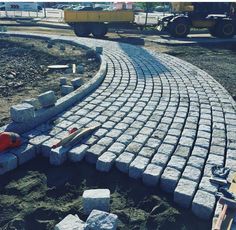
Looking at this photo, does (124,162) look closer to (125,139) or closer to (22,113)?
(125,139)

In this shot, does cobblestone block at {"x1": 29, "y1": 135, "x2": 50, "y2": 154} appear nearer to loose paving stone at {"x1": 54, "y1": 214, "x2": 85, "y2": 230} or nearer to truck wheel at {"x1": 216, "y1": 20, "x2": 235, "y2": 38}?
loose paving stone at {"x1": 54, "y1": 214, "x2": 85, "y2": 230}

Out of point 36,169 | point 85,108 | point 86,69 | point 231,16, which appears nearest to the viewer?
point 36,169

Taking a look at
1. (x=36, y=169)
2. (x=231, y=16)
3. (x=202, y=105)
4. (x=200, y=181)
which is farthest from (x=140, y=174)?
(x=231, y=16)

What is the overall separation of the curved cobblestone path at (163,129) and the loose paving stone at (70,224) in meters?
1.06

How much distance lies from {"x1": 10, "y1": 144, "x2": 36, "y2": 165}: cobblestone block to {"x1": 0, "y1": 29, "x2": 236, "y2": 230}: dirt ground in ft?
0.28

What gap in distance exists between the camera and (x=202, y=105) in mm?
6359

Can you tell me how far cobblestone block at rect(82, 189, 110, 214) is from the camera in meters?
3.38

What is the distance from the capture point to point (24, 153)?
14.4ft

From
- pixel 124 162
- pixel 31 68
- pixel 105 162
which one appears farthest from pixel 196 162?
pixel 31 68

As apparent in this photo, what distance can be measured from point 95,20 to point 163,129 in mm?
14399

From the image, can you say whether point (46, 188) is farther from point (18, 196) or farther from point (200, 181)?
point (200, 181)

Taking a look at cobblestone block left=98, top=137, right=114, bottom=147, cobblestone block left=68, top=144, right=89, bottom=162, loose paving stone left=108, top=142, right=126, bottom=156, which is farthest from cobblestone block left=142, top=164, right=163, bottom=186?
cobblestone block left=68, top=144, right=89, bottom=162

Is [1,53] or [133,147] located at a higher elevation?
[1,53]

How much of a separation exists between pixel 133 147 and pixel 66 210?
1.49 metres
